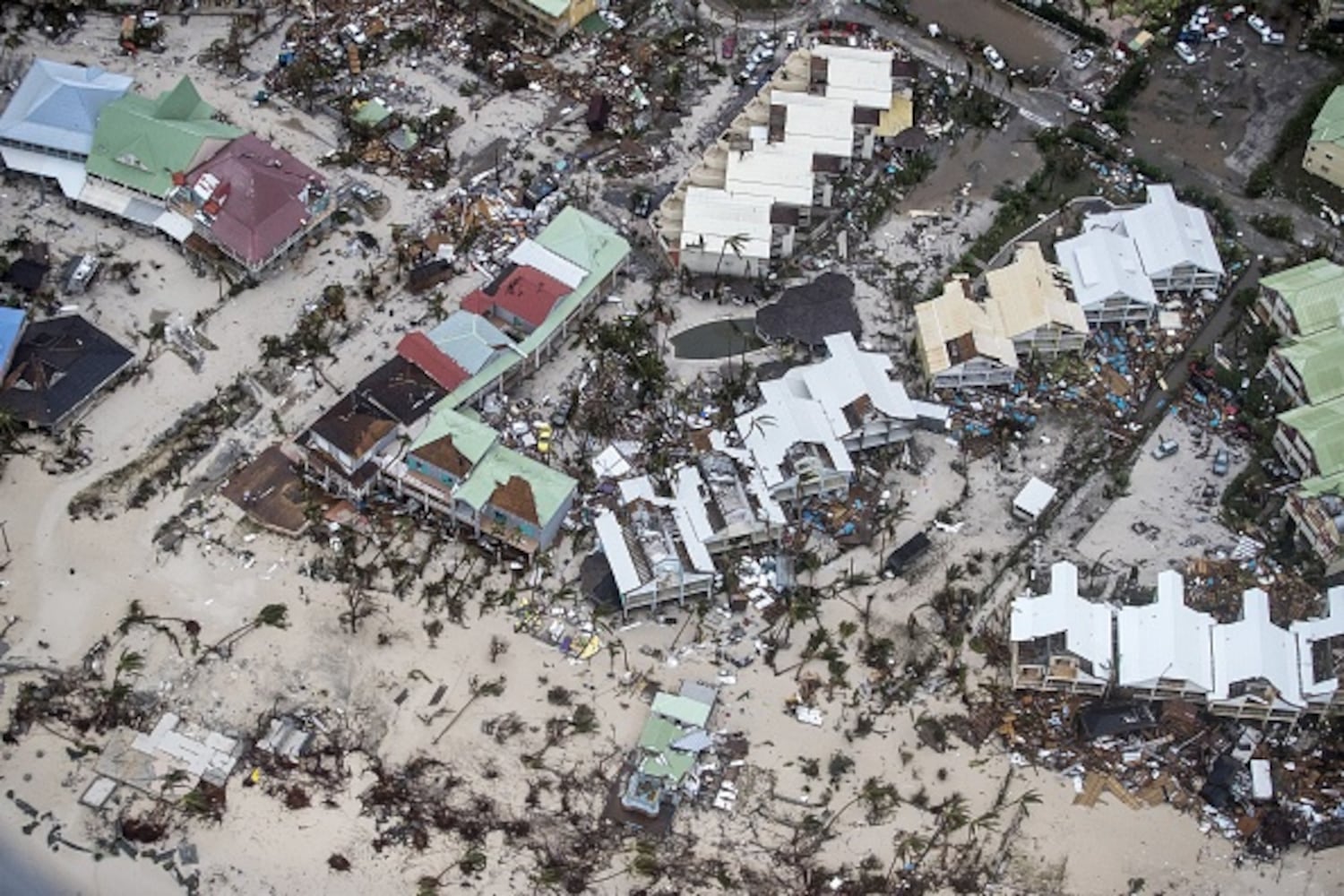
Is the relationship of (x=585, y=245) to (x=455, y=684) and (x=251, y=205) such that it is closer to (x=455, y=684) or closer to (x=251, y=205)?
(x=251, y=205)

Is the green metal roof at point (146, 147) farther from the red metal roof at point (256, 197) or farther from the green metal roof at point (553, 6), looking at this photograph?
the green metal roof at point (553, 6)

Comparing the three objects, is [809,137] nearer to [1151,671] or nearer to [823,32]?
[823,32]

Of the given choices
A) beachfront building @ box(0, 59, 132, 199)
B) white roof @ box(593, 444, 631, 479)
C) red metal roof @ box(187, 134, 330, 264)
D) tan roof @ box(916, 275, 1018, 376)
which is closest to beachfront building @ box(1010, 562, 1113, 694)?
tan roof @ box(916, 275, 1018, 376)

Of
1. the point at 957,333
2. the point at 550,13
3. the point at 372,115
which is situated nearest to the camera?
the point at 957,333

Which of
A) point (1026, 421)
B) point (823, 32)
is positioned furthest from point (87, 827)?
point (823, 32)

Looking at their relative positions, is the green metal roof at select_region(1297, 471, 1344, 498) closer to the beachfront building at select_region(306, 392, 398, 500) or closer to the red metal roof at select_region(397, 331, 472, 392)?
the red metal roof at select_region(397, 331, 472, 392)

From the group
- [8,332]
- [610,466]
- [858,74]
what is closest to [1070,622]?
[610,466]
